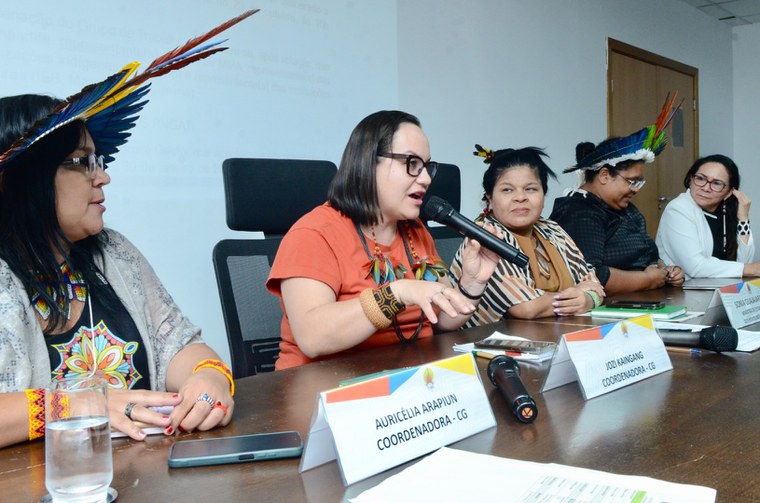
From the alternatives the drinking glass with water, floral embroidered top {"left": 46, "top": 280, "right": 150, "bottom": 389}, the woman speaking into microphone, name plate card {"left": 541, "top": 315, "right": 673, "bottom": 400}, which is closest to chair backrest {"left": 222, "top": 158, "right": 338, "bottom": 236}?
the woman speaking into microphone

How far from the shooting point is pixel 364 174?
170cm

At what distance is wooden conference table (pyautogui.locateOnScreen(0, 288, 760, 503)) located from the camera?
0.72m

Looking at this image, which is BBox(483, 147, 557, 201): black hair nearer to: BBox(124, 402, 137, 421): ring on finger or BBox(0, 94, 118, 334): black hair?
BBox(0, 94, 118, 334): black hair

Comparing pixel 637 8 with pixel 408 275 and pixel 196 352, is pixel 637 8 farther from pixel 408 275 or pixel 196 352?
pixel 196 352

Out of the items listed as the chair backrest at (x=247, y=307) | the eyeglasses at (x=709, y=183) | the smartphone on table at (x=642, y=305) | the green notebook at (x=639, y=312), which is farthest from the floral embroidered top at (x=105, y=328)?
the eyeglasses at (x=709, y=183)

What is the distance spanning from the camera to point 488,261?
1676 millimetres

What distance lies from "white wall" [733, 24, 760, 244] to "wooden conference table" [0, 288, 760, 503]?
660 centimetres

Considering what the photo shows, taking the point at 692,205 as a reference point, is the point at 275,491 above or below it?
below

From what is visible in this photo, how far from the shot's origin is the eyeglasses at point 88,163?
1.24m

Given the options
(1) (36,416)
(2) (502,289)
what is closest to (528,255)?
(2) (502,289)

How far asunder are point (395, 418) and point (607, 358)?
48 centimetres

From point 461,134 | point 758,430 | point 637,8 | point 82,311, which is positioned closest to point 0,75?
point 82,311

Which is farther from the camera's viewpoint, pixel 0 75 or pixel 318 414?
pixel 0 75

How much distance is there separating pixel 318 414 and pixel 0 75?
6.50 ft
